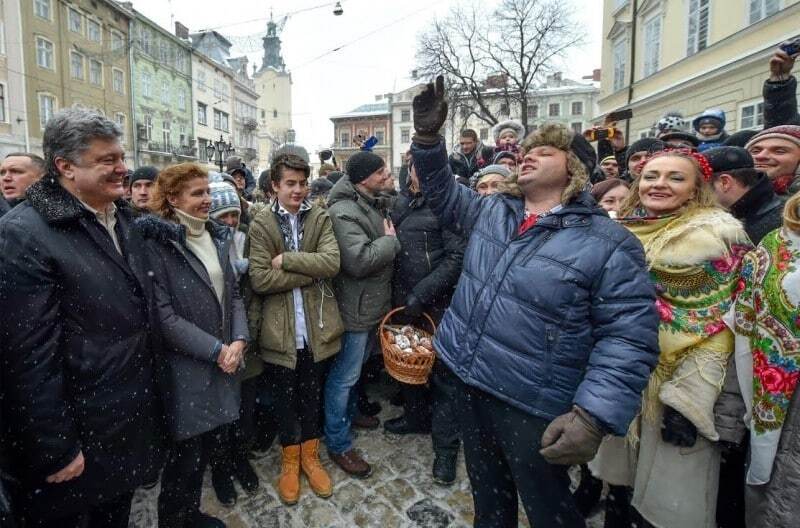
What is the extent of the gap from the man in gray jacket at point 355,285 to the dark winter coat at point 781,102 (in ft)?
10.9

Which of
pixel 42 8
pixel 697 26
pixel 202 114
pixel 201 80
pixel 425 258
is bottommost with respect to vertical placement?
pixel 425 258

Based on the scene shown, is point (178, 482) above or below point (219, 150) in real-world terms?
below

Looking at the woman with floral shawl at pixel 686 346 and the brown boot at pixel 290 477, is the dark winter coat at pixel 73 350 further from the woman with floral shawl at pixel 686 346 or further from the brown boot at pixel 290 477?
the woman with floral shawl at pixel 686 346

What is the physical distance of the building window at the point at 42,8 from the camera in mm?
24672

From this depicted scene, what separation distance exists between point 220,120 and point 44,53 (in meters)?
22.5

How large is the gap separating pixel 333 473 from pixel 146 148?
37651 millimetres

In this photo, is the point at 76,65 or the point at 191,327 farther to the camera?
the point at 76,65

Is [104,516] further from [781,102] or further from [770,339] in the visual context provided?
[781,102]

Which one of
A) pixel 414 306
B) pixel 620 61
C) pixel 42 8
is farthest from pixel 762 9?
pixel 42 8

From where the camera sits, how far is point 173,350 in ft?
7.89

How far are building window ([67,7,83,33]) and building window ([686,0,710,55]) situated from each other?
32.7m

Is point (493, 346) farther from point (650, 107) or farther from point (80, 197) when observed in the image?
point (650, 107)

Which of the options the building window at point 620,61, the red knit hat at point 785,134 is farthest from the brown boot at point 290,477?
the building window at point 620,61

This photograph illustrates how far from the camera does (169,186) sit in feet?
8.60
